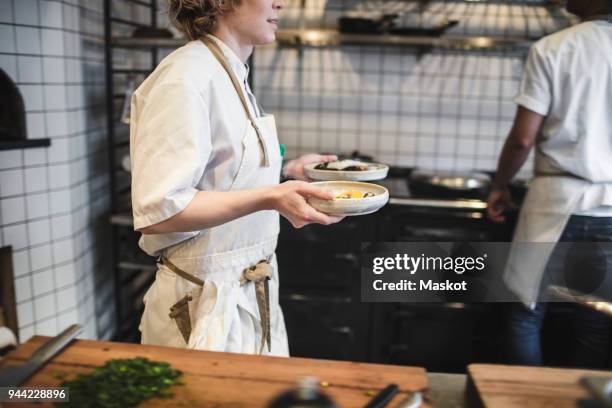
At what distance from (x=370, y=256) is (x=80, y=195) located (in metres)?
1.53

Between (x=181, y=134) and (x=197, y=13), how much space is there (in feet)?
1.13

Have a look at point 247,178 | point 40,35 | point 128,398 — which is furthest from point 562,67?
point 40,35

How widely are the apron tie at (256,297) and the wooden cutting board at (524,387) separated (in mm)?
502

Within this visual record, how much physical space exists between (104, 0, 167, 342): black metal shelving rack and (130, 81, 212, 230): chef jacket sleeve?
4.62 ft

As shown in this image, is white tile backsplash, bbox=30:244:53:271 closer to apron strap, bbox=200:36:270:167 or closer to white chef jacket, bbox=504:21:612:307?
apron strap, bbox=200:36:270:167

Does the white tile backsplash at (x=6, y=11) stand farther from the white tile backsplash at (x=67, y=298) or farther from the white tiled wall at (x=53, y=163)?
the white tile backsplash at (x=67, y=298)

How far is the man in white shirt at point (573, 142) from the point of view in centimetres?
174

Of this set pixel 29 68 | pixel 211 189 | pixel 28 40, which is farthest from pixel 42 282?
pixel 211 189

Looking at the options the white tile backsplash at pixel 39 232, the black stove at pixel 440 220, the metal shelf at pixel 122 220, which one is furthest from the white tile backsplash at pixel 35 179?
the black stove at pixel 440 220

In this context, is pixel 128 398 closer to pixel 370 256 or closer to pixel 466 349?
pixel 370 256

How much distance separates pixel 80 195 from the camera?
7.64 feet

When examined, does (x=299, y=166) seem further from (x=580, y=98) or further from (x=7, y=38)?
(x=7, y=38)

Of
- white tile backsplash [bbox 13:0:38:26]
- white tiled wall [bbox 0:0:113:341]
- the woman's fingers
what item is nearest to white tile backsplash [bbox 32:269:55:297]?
white tiled wall [bbox 0:0:113:341]

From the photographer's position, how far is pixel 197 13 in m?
1.21
